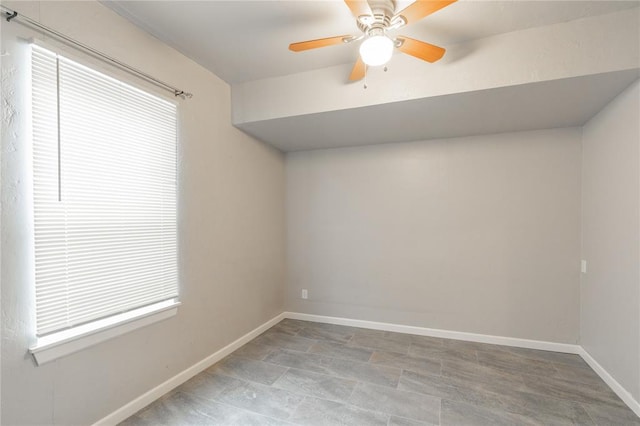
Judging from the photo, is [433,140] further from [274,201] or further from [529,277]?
[274,201]

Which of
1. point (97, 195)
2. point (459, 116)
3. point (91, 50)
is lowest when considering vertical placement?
point (97, 195)

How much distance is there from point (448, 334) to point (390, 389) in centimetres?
134

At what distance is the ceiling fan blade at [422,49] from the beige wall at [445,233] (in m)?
1.63

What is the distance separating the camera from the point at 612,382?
2.21m

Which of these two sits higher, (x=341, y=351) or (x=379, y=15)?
(x=379, y=15)

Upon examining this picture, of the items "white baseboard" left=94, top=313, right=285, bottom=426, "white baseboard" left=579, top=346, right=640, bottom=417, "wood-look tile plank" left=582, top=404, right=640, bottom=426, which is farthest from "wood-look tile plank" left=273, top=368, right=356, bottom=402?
"white baseboard" left=579, top=346, right=640, bottom=417

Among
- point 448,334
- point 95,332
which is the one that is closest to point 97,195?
point 95,332

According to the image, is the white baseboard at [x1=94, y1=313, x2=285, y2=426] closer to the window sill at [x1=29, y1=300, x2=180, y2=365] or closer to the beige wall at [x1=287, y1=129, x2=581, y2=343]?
the window sill at [x1=29, y1=300, x2=180, y2=365]

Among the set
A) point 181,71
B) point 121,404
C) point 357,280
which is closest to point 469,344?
point 357,280

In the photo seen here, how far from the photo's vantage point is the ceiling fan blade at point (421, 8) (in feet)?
4.42

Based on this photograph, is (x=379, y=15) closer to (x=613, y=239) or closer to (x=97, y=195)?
(x=97, y=195)

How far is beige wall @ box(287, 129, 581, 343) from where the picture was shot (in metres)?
2.89

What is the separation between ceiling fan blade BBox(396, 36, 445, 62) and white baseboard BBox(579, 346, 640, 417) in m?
2.72

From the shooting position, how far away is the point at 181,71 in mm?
2316
